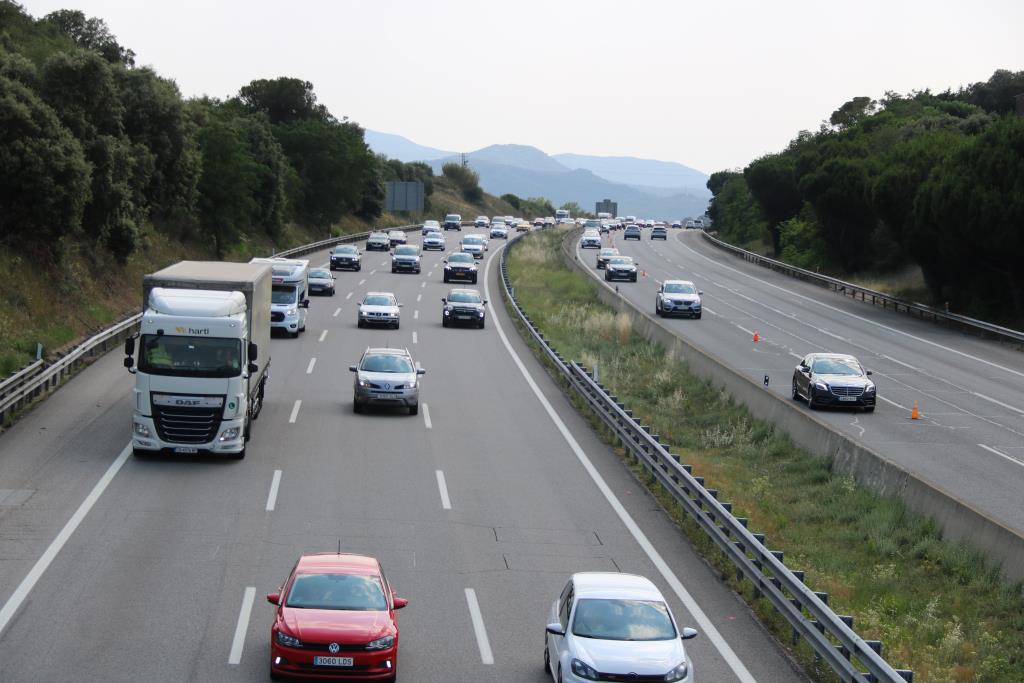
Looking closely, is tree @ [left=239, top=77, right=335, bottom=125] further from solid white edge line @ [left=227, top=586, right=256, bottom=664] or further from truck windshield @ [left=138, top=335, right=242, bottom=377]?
solid white edge line @ [left=227, top=586, right=256, bottom=664]

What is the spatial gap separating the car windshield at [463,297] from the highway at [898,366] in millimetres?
8250

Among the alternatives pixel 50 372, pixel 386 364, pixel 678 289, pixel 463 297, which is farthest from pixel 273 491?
pixel 678 289

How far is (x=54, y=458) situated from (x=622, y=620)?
48.8 feet

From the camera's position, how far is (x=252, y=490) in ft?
71.2

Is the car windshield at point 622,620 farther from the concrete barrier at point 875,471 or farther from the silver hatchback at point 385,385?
the silver hatchback at point 385,385

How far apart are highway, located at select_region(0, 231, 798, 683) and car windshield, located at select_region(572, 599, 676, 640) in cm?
116

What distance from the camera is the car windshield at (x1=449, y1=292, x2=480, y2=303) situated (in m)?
48.1

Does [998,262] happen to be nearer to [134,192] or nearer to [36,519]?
[134,192]

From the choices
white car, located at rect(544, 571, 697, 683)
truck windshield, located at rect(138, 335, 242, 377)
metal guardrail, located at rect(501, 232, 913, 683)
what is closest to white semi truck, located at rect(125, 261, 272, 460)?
truck windshield, located at rect(138, 335, 242, 377)

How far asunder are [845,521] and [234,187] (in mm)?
54102

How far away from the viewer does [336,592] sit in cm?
1311

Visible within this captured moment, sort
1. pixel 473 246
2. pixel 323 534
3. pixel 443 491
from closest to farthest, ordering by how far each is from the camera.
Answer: pixel 323 534, pixel 443 491, pixel 473 246

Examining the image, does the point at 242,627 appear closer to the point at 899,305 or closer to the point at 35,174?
the point at 35,174

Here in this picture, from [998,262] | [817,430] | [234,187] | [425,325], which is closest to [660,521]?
[817,430]
